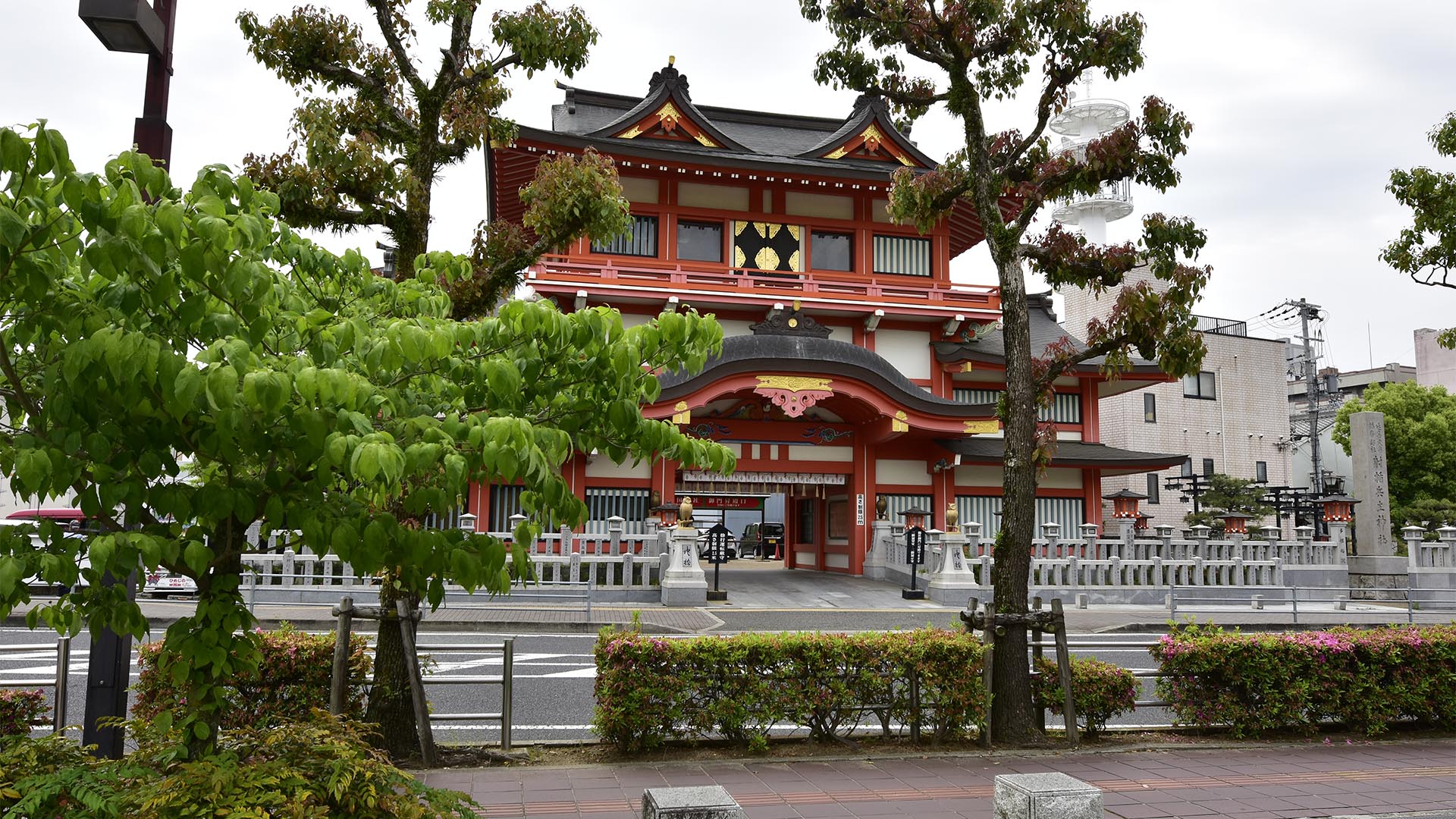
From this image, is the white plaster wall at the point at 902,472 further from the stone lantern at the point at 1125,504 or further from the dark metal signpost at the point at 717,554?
the dark metal signpost at the point at 717,554

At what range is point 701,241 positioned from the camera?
1033 inches

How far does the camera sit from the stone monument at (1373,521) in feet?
81.7

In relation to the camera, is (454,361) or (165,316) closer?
(165,316)

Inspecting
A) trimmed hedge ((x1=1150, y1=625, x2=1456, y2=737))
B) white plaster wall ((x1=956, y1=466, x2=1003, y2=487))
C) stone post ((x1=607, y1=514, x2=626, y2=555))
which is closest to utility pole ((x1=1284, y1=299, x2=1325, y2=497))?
white plaster wall ((x1=956, y1=466, x2=1003, y2=487))

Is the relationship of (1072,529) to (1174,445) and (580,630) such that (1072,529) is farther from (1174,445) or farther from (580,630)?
(580,630)

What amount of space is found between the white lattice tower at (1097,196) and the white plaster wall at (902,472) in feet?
74.5

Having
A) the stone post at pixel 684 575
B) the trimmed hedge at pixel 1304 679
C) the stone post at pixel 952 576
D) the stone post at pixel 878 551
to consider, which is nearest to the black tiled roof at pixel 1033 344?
the stone post at pixel 878 551

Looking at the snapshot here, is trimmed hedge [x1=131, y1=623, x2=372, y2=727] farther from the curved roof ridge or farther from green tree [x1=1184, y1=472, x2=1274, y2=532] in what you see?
green tree [x1=1184, y1=472, x2=1274, y2=532]

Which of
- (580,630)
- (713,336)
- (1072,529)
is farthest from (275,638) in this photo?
(1072,529)

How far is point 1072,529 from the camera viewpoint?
89.2ft

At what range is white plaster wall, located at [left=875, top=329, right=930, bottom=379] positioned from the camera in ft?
Answer: 87.6

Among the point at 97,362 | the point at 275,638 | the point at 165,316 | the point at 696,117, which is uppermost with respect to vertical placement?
the point at 696,117

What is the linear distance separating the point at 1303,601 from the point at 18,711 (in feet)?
79.4

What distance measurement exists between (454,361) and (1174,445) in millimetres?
37184
